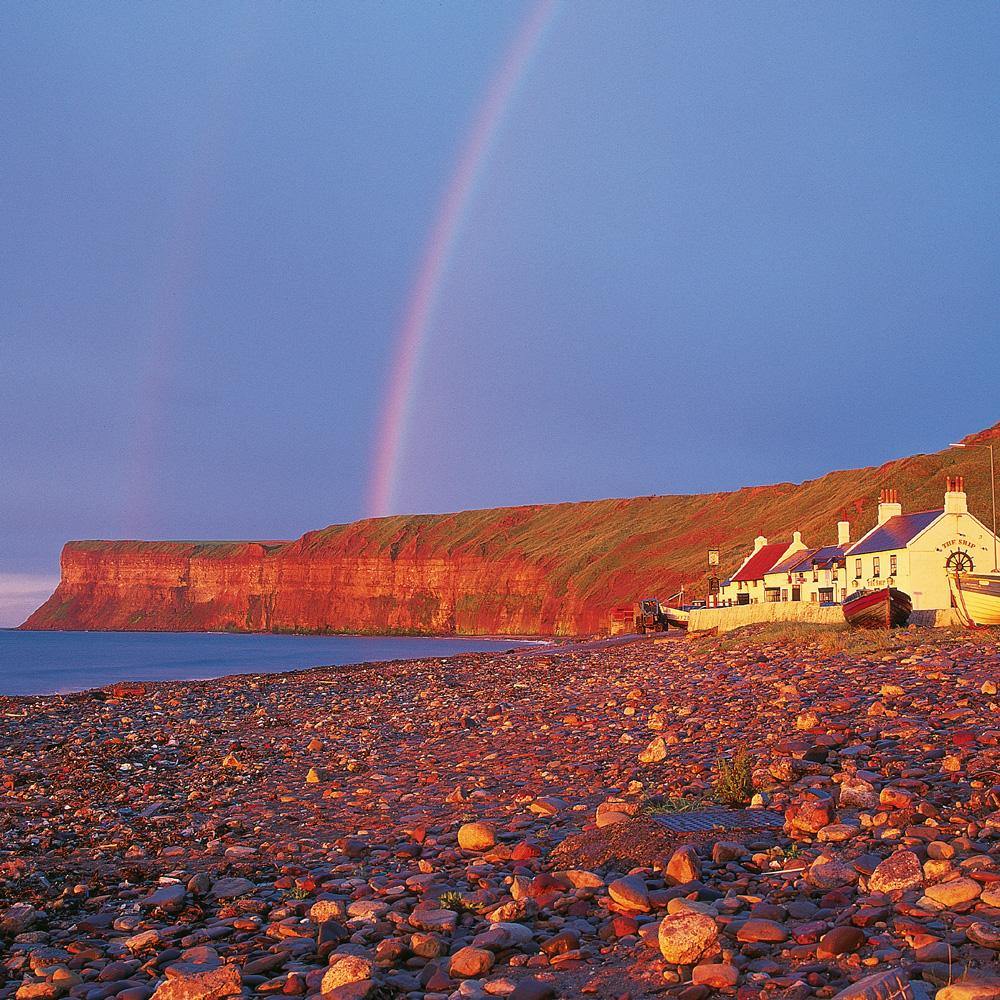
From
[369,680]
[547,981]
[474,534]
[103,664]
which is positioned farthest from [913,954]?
[474,534]

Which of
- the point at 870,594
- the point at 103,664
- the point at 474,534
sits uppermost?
the point at 474,534

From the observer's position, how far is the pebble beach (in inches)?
198

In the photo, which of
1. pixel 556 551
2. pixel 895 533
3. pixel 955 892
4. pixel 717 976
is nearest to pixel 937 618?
pixel 895 533

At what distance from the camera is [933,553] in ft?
155

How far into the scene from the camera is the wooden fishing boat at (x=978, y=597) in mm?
33188

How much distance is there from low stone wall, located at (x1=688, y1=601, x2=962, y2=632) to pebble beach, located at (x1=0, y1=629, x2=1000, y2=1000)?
25.0m

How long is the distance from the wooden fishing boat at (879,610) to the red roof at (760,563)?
28424 millimetres

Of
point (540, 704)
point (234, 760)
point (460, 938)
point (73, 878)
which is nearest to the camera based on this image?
point (460, 938)

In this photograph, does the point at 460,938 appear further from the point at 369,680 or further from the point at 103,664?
the point at 103,664

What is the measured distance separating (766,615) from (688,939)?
44.8 m

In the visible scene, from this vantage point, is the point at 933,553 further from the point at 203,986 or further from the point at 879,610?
the point at 203,986

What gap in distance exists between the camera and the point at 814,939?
5.05m

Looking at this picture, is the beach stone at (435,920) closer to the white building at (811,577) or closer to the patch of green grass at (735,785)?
the patch of green grass at (735,785)

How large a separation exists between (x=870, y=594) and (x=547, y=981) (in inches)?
1380
